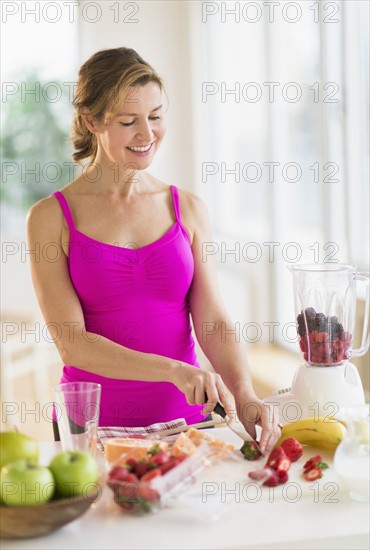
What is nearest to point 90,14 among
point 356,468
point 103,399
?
point 103,399

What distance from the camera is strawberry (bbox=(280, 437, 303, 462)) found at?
1.56m

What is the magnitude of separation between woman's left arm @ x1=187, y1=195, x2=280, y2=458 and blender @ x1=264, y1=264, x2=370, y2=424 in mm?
97

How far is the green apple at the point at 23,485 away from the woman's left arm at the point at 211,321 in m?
0.66

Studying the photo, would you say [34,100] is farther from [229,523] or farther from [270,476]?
[229,523]

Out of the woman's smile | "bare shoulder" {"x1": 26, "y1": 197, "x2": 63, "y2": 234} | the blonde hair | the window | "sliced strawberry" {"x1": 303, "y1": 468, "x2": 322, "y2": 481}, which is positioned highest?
the window

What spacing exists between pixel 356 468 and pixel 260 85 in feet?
13.1

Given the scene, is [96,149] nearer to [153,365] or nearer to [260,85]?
[153,365]

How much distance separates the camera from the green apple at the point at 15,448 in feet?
4.22

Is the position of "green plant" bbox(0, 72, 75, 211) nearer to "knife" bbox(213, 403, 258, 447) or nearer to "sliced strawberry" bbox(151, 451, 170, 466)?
"knife" bbox(213, 403, 258, 447)

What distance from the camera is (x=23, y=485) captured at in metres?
1.23

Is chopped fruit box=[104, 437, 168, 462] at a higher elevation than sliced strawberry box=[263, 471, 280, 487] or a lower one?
higher

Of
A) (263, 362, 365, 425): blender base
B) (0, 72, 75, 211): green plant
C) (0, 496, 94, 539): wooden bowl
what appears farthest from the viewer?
(0, 72, 75, 211): green plant

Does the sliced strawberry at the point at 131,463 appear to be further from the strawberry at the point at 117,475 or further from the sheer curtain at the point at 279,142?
the sheer curtain at the point at 279,142

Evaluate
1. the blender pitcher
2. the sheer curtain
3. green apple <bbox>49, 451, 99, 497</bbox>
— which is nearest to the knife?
the blender pitcher
